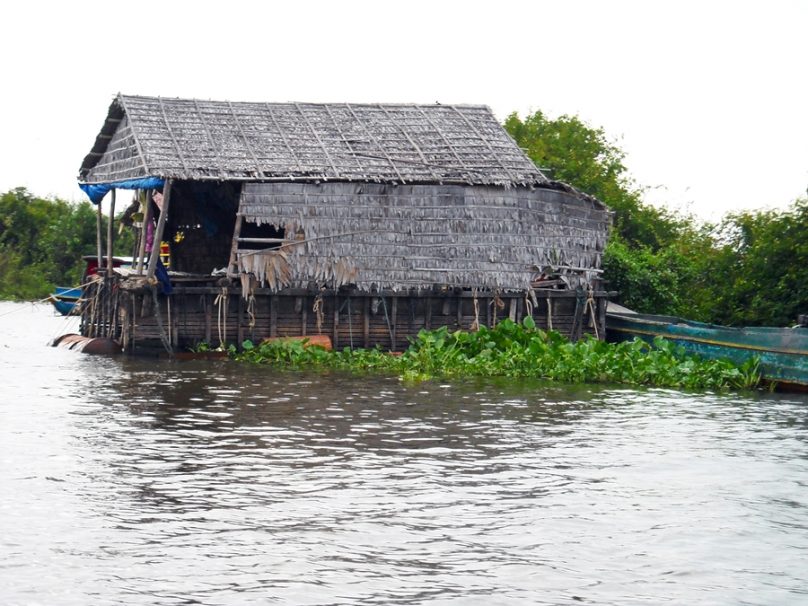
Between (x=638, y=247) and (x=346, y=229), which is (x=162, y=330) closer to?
(x=346, y=229)

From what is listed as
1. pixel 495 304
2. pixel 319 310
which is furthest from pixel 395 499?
pixel 495 304

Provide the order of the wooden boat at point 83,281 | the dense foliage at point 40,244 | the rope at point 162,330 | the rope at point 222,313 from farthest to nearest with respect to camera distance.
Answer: the dense foliage at point 40,244 < the wooden boat at point 83,281 < the rope at point 222,313 < the rope at point 162,330

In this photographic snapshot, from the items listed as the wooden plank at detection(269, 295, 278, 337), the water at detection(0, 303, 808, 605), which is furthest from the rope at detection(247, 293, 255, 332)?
the water at detection(0, 303, 808, 605)

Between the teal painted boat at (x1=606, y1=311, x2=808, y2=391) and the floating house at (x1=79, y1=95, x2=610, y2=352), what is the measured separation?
2.56 metres

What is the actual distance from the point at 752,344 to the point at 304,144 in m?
8.68

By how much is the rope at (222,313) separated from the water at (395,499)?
182 inches

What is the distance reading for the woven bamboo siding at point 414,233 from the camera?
20.0 metres

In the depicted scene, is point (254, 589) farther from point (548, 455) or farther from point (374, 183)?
point (374, 183)

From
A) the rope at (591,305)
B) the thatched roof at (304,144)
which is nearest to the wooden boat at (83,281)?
the thatched roof at (304,144)

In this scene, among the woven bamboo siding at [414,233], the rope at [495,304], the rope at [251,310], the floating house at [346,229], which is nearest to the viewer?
the floating house at [346,229]

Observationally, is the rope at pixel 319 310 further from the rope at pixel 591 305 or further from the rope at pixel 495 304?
the rope at pixel 591 305

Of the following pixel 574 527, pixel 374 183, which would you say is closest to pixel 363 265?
pixel 374 183

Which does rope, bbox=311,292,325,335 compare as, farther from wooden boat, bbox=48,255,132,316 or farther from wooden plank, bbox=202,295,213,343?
wooden boat, bbox=48,255,132,316

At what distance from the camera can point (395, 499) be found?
28.8 ft
